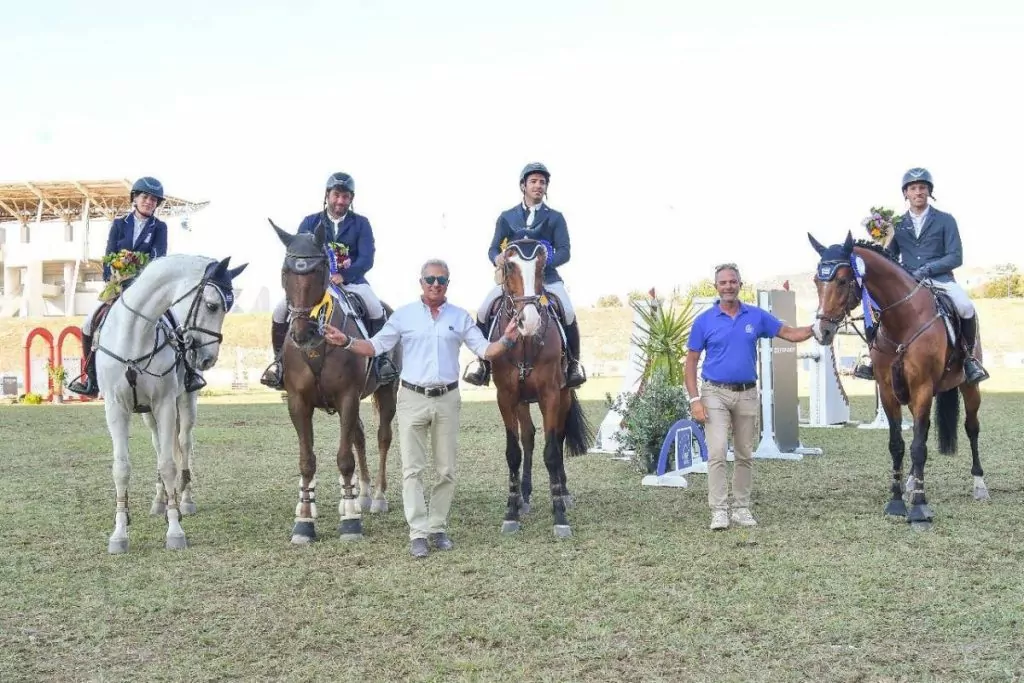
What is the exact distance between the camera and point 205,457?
→ 13398mm

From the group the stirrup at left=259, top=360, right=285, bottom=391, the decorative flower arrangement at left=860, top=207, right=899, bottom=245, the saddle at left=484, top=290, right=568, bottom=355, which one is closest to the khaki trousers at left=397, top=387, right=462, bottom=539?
the saddle at left=484, top=290, right=568, bottom=355

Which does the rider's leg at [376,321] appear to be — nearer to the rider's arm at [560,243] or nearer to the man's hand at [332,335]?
the man's hand at [332,335]

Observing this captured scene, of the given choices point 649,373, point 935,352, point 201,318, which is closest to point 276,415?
point 649,373

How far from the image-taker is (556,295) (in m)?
7.93

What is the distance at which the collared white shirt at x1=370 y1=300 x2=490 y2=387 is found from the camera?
677cm

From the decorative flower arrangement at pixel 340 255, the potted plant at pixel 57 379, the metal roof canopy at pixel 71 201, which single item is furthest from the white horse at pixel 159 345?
the metal roof canopy at pixel 71 201

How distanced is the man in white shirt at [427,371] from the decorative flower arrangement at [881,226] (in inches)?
154

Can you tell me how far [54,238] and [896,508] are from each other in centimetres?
5809

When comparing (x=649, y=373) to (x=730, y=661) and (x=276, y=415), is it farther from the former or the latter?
(x=276, y=415)

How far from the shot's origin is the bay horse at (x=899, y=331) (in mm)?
7301

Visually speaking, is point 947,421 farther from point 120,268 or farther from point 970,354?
point 120,268

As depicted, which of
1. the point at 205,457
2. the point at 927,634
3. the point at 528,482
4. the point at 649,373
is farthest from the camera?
the point at 205,457

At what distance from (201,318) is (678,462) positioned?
18.9ft

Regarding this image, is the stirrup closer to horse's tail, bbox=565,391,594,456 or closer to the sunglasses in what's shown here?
the sunglasses
